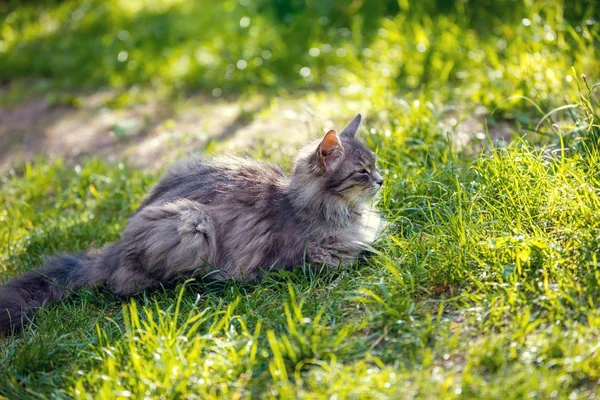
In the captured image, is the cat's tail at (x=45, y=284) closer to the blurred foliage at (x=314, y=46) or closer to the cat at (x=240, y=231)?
the cat at (x=240, y=231)

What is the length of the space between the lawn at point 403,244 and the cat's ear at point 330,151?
534 mm

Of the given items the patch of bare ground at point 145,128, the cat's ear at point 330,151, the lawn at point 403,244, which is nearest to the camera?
the lawn at point 403,244

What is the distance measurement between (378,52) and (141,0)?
4.29 meters

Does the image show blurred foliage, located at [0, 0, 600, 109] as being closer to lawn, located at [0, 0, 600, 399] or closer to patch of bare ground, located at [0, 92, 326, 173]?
lawn, located at [0, 0, 600, 399]

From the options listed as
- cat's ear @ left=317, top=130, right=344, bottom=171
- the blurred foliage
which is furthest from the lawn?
cat's ear @ left=317, top=130, right=344, bottom=171

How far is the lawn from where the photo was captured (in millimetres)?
2918

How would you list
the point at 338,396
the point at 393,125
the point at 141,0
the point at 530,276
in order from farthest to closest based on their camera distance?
the point at 141,0
the point at 393,125
the point at 530,276
the point at 338,396

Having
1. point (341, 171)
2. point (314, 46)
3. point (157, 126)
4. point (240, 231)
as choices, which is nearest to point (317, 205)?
point (341, 171)

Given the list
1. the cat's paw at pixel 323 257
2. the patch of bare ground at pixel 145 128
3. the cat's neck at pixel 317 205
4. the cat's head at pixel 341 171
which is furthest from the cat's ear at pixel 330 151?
the patch of bare ground at pixel 145 128

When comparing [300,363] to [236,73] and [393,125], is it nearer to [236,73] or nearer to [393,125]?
[393,125]

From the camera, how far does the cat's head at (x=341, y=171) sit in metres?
3.91

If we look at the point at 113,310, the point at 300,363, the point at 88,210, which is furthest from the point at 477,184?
the point at 88,210

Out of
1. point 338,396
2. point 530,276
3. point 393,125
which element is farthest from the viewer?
point 393,125

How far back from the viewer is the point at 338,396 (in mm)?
2752
